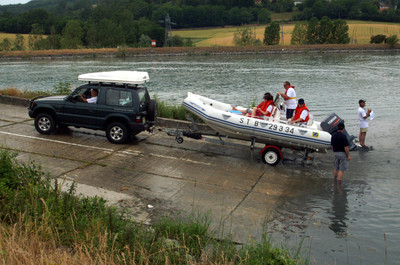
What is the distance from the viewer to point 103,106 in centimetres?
1186

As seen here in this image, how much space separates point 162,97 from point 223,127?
50.5ft

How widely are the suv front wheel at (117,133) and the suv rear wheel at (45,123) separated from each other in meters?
1.88

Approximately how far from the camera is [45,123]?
489 inches

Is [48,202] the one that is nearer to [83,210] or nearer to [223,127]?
[83,210]

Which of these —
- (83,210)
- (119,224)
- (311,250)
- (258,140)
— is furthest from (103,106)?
(311,250)

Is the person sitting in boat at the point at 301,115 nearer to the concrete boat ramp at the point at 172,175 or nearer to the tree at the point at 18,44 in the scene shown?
the concrete boat ramp at the point at 172,175

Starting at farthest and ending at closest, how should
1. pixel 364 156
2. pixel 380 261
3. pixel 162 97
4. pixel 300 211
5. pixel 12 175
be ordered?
pixel 162 97, pixel 364 156, pixel 300 211, pixel 12 175, pixel 380 261

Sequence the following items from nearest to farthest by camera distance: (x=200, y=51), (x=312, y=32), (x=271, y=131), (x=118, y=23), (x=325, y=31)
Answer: (x=271, y=131) < (x=200, y=51) < (x=325, y=31) < (x=312, y=32) < (x=118, y=23)

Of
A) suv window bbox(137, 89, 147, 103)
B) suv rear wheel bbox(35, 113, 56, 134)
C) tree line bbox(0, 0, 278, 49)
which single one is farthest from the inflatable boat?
tree line bbox(0, 0, 278, 49)

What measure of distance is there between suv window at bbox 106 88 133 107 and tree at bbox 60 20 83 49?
267ft

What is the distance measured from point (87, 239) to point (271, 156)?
681 centimetres

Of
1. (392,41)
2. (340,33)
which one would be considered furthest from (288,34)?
(392,41)

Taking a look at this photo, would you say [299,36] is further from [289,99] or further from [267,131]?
[267,131]

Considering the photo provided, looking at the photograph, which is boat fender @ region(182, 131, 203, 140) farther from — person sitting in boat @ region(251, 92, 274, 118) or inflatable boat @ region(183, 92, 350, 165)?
person sitting in boat @ region(251, 92, 274, 118)
